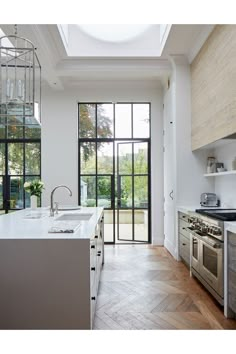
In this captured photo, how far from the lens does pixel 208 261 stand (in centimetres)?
338

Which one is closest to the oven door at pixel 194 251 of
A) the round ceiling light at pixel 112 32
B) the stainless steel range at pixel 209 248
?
the stainless steel range at pixel 209 248

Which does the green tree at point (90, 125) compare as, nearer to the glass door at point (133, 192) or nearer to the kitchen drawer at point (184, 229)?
the glass door at point (133, 192)

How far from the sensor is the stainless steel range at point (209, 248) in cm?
300

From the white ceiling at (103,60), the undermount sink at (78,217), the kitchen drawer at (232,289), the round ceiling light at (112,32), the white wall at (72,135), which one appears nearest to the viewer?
Result: the kitchen drawer at (232,289)

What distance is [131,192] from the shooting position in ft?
21.5

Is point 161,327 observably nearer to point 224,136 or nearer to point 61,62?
point 224,136

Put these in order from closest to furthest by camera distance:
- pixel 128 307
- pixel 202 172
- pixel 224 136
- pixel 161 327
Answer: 1. pixel 161 327
2. pixel 128 307
3. pixel 224 136
4. pixel 202 172

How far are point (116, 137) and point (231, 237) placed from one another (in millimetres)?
4270

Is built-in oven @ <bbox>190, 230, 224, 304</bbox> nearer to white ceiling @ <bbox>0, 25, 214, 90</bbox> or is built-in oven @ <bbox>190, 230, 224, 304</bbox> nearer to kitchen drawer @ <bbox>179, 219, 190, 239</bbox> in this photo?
kitchen drawer @ <bbox>179, 219, 190, 239</bbox>

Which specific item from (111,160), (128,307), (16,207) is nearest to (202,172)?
(111,160)

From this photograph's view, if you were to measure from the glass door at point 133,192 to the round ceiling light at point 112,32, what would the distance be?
7.21ft

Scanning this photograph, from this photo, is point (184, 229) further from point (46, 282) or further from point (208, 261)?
point (46, 282)

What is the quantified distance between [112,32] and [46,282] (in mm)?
4487
